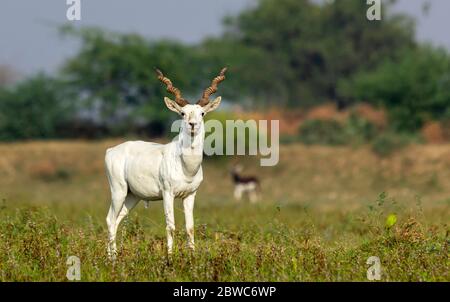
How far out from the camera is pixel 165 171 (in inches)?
458

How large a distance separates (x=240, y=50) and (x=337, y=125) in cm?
1872

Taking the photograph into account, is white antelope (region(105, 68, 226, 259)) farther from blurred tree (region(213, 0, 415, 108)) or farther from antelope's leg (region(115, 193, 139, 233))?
blurred tree (region(213, 0, 415, 108))

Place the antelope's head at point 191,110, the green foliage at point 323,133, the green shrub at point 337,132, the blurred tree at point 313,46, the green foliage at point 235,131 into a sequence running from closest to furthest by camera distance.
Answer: the antelope's head at point 191,110
the green foliage at point 235,131
the green shrub at point 337,132
the green foliage at point 323,133
the blurred tree at point 313,46

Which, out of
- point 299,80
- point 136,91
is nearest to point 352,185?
point 136,91

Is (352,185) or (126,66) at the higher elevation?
(126,66)

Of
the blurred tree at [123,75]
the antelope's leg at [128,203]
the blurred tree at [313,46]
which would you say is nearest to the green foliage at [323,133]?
the blurred tree at [123,75]

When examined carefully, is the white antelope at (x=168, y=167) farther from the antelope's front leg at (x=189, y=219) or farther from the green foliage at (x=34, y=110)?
the green foliage at (x=34, y=110)

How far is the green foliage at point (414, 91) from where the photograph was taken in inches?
2071

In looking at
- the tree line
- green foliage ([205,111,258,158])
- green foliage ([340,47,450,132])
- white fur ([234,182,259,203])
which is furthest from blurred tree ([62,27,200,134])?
white fur ([234,182,259,203])

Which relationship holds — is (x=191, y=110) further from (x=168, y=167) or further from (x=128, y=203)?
(x=128, y=203)

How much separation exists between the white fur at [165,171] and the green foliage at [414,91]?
4135cm

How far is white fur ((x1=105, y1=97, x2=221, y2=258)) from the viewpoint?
1142cm
